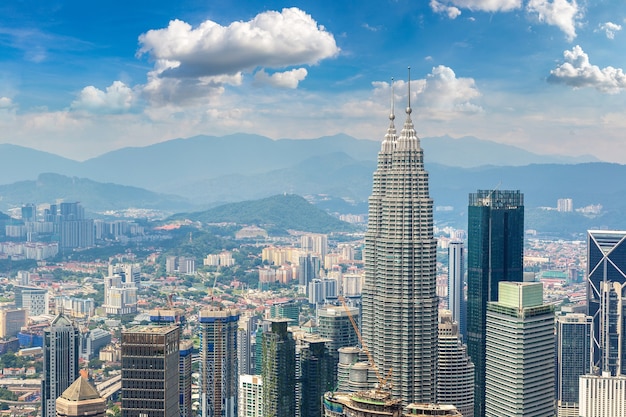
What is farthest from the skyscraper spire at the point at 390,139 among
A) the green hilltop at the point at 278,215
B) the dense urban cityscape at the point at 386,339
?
the green hilltop at the point at 278,215

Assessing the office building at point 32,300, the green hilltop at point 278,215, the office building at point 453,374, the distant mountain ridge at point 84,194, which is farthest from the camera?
the distant mountain ridge at point 84,194

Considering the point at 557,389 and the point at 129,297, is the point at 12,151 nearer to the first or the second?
the point at 129,297

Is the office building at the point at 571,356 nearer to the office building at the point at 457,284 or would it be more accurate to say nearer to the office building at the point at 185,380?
the office building at the point at 457,284

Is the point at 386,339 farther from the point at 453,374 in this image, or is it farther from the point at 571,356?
the point at 571,356

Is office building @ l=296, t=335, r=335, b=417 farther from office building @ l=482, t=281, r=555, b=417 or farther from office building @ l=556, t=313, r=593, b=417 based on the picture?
office building @ l=556, t=313, r=593, b=417

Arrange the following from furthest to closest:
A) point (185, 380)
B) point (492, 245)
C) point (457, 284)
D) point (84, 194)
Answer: point (84, 194) → point (457, 284) → point (492, 245) → point (185, 380)

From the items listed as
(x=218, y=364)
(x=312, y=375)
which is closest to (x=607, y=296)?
(x=312, y=375)

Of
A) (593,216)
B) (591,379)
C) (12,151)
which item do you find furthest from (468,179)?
(12,151)
